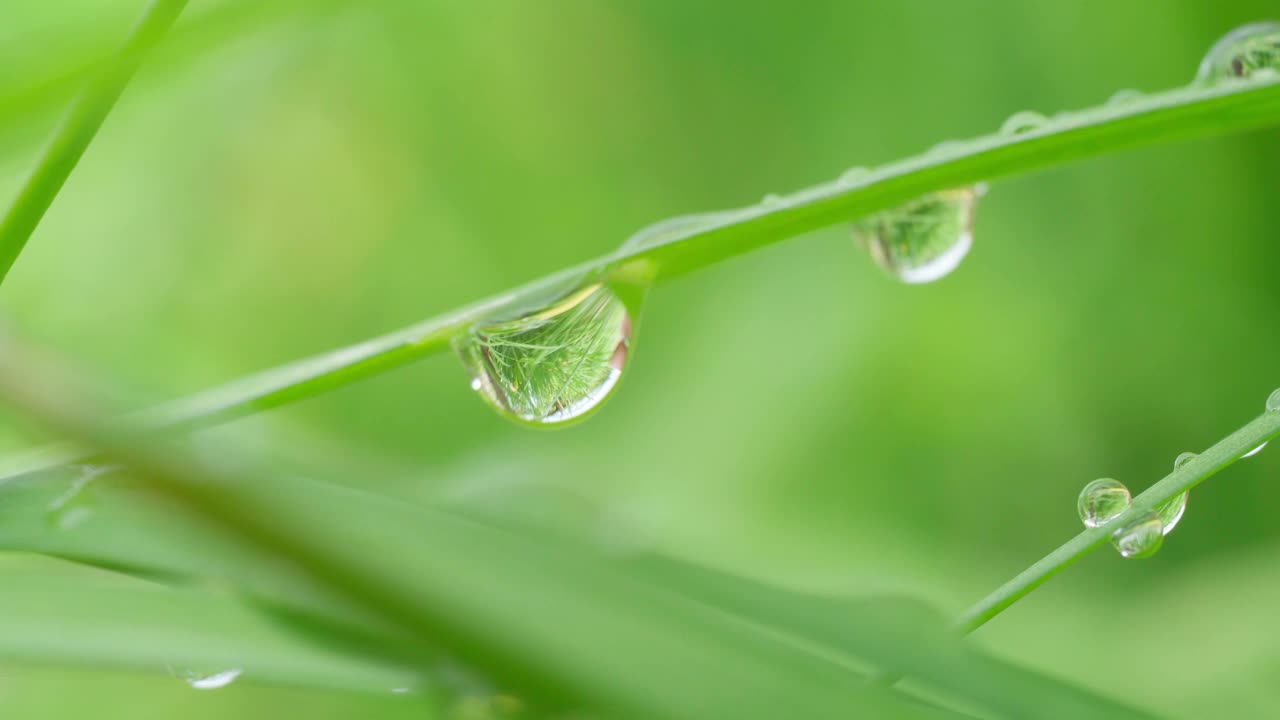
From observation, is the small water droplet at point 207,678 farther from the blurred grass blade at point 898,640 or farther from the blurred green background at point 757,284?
the blurred green background at point 757,284

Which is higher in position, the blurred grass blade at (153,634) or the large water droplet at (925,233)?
the large water droplet at (925,233)

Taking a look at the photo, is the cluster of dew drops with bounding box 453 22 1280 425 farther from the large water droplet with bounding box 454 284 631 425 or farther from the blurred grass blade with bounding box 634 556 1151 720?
the blurred grass blade with bounding box 634 556 1151 720

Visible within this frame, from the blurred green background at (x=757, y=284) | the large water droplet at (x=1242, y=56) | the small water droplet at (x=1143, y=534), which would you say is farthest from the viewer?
the blurred green background at (x=757, y=284)

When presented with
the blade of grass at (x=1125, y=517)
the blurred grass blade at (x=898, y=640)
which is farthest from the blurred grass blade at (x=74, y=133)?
the blade of grass at (x=1125, y=517)

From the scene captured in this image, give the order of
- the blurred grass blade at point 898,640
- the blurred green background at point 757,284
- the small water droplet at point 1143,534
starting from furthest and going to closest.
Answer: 1. the blurred green background at point 757,284
2. the small water droplet at point 1143,534
3. the blurred grass blade at point 898,640

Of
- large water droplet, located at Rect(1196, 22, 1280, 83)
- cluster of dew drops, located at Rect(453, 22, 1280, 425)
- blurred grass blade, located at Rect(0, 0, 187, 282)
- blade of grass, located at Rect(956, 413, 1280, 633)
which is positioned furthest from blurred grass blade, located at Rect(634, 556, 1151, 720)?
large water droplet, located at Rect(1196, 22, 1280, 83)

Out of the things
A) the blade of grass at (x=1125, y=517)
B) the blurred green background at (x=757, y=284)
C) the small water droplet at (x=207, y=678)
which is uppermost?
the blurred green background at (x=757, y=284)

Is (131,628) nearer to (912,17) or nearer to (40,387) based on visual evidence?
(40,387)
